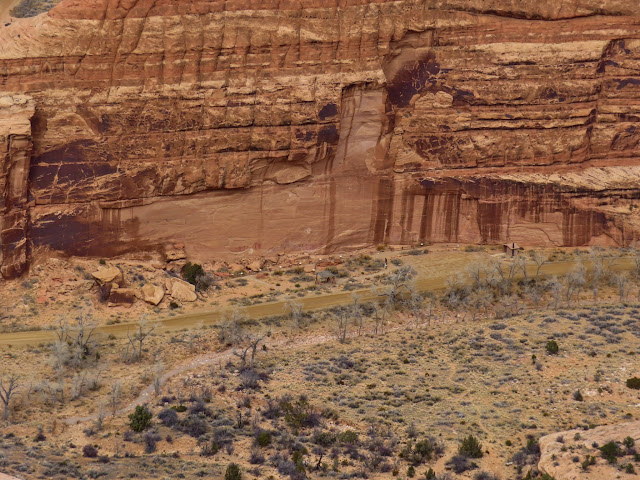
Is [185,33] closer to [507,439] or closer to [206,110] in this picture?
[206,110]

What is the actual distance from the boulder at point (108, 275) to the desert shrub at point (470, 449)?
2465 cm

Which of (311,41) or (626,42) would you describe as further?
(626,42)

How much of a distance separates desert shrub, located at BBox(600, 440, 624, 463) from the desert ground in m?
0.25

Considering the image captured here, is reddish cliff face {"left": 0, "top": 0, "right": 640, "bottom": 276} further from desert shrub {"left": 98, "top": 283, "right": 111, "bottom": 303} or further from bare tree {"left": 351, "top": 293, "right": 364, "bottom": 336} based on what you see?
bare tree {"left": 351, "top": 293, "right": 364, "bottom": 336}

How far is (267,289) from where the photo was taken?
229ft

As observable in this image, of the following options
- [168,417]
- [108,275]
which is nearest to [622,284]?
[108,275]

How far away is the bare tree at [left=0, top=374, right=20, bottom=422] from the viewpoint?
176ft

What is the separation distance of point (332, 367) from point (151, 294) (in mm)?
12710

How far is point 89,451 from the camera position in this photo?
164ft

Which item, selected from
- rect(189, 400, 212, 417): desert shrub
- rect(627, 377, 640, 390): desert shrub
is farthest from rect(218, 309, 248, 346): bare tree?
rect(627, 377, 640, 390): desert shrub

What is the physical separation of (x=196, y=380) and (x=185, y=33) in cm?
2074

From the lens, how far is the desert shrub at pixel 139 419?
171 ft

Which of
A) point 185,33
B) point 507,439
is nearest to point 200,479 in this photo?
point 507,439

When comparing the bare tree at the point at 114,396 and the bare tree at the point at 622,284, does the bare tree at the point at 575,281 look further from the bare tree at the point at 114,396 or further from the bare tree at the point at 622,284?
the bare tree at the point at 114,396
